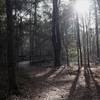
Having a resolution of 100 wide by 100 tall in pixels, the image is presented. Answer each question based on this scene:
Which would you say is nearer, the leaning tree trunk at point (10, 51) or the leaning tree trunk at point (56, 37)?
the leaning tree trunk at point (10, 51)

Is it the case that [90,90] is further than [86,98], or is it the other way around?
[90,90]

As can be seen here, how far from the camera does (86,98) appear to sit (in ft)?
26.7

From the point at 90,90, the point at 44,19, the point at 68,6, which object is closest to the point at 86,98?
the point at 90,90

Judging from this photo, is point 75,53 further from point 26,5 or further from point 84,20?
point 26,5

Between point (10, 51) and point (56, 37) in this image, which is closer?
point (10, 51)

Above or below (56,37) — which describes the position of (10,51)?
below

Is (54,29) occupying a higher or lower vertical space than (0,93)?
higher

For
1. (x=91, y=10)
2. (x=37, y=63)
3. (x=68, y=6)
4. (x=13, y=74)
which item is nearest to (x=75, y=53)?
(x=37, y=63)

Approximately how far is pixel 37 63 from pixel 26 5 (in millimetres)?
9038

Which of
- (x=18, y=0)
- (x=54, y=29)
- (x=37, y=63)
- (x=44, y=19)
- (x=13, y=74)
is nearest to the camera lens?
(x=13, y=74)

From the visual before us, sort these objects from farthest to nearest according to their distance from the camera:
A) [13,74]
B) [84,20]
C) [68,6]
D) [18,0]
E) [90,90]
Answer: [68,6], [84,20], [18,0], [90,90], [13,74]

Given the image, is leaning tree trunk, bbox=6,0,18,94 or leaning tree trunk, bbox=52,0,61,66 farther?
leaning tree trunk, bbox=52,0,61,66

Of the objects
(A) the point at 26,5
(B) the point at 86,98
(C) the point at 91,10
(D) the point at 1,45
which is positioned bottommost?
(B) the point at 86,98

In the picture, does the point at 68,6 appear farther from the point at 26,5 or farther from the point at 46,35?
the point at 26,5
